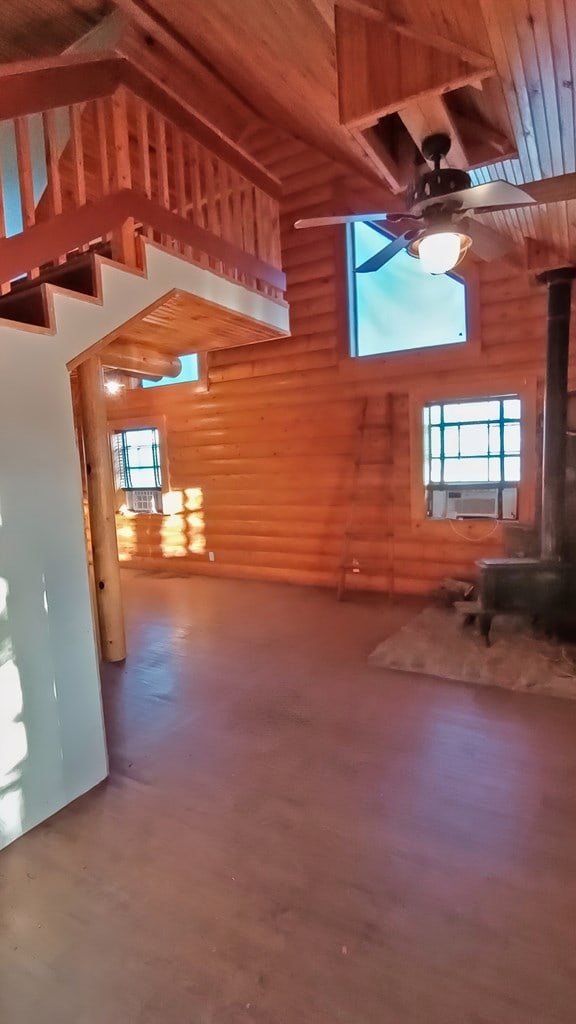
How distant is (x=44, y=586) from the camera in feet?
7.77

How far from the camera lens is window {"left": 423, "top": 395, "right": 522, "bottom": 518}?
488 centimetres

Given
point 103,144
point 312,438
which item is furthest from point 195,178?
point 312,438

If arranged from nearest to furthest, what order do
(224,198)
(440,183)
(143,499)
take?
(440,183) < (224,198) < (143,499)

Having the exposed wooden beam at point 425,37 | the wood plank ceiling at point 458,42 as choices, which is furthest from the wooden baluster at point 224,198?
the exposed wooden beam at point 425,37

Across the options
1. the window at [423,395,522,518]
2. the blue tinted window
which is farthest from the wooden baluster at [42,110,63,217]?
the blue tinted window

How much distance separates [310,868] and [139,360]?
4242 millimetres

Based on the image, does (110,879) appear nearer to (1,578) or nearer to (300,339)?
(1,578)

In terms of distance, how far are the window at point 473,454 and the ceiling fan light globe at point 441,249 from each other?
2.51 metres

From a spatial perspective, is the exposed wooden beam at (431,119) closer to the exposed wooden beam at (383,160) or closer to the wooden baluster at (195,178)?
the exposed wooden beam at (383,160)

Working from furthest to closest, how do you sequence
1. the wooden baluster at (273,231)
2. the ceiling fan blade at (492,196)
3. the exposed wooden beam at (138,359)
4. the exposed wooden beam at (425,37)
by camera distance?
the exposed wooden beam at (138,359), the wooden baluster at (273,231), the ceiling fan blade at (492,196), the exposed wooden beam at (425,37)

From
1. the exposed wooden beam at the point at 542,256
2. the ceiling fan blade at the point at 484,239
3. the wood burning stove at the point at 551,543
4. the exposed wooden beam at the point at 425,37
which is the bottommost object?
the wood burning stove at the point at 551,543

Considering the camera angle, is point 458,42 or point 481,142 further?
point 481,142

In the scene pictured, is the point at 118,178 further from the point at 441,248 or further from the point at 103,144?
the point at 441,248

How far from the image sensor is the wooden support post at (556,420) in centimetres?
395
